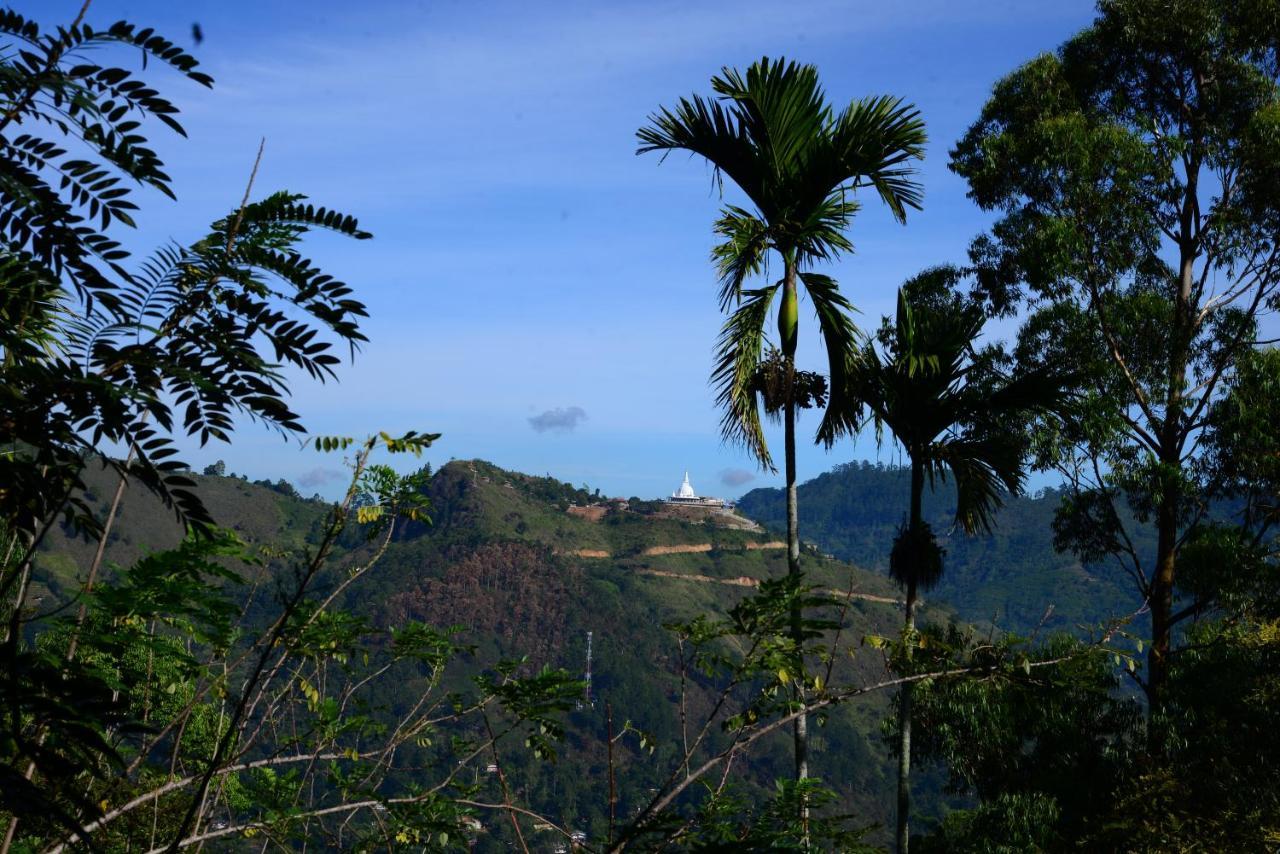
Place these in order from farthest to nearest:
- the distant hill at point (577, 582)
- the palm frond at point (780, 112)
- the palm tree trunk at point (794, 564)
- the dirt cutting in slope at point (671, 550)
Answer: the dirt cutting in slope at point (671, 550)
the distant hill at point (577, 582)
the palm frond at point (780, 112)
the palm tree trunk at point (794, 564)

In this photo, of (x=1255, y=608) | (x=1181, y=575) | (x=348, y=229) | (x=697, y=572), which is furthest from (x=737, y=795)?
(x=697, y=572)

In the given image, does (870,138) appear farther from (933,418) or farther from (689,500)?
(689,500)

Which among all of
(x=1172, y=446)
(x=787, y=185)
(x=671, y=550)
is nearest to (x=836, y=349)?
(x=787, y=185)

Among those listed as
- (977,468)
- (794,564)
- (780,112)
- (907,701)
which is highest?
(780,112)

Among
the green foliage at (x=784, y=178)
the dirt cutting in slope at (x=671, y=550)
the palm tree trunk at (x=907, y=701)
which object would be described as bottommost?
the palm tree trunk at (x=907, y=701)

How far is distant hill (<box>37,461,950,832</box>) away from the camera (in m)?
117

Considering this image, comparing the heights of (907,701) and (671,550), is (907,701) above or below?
below

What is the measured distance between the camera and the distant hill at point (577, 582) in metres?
117

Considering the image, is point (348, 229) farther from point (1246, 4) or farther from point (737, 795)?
point (1246, 4)

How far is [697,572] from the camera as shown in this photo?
6220 inches

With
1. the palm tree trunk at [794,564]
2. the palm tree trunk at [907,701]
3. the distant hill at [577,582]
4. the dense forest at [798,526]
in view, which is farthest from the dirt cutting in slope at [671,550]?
the palm tree trunk at [794,564]

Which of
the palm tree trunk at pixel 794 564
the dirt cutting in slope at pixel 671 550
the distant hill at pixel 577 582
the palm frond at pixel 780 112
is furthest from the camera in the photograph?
the dirt cutting in slope at pixel 671 550

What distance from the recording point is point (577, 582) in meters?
148

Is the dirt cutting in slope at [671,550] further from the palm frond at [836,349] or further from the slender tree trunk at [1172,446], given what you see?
the palm frond at [836,349]
